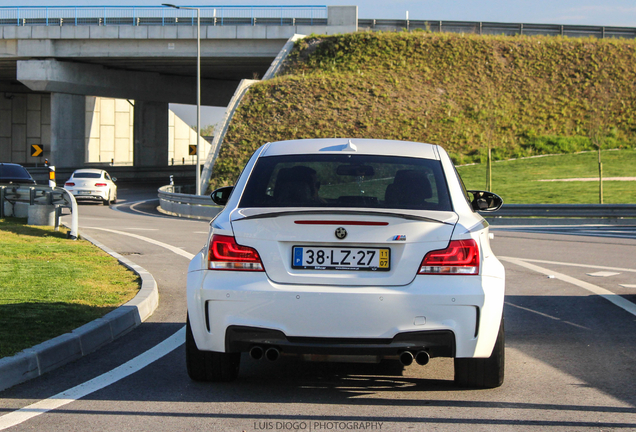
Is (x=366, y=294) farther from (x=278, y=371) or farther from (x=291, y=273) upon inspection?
(x=278, y=371)

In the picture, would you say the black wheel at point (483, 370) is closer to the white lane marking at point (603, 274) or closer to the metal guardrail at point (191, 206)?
the white lane marking at point (603, 274)

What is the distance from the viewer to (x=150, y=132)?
199 ft

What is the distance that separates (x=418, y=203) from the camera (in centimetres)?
493

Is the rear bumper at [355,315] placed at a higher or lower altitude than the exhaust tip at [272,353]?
higher

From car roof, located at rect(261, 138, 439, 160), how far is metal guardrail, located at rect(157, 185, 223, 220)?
20.3 meters

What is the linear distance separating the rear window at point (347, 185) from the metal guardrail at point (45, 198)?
35.8ft

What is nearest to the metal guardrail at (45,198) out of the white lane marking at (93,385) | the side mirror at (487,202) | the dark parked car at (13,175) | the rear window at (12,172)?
the dark parked car at (13,175)

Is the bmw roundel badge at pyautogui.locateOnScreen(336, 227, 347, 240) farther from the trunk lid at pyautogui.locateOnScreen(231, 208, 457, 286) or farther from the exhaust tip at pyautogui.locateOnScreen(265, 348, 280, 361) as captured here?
the exhaust tip at pyautogui.locateOnScreen(265, 348, 280, 361)

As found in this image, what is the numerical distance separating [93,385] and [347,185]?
2222 millimetres

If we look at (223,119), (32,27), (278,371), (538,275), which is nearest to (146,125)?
(32,27)

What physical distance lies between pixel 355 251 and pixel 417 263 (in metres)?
0.37

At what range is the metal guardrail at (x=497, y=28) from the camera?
177 ft

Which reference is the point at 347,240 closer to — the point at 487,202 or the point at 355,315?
the point at 355,315

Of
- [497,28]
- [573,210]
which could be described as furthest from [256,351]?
[497,28]
